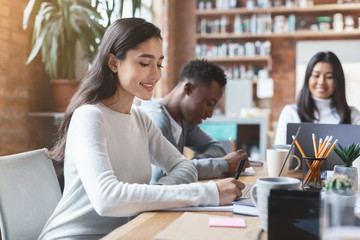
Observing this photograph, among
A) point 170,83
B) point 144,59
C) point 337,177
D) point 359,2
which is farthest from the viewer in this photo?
point 170,83

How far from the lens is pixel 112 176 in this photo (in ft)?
3.26

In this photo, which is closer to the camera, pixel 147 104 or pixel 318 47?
pixel 147 104

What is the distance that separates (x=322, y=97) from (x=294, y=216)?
1.81 metres

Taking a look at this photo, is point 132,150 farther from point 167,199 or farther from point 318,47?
point 318,47

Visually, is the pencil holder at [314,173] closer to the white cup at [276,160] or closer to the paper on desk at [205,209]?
the white cup at [276,160]

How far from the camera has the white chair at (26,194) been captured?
1143 millimetres

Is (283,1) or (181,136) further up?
(283,1)

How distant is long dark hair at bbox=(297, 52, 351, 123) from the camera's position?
2251 millimetres

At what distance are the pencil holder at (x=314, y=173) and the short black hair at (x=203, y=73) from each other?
84 cm

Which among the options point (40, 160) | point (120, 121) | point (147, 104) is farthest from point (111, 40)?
point (147, 104)

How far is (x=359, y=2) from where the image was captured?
17.8 ft

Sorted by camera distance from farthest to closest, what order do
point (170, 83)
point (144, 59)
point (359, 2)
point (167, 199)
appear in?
Answer: point (170, 83), point (359, 2), point (144, 59), point (167, 199)

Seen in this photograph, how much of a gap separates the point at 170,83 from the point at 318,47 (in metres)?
2.20

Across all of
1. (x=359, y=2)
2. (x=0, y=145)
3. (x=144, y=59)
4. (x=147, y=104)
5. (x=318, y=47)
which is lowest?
(x=0, y=145)
